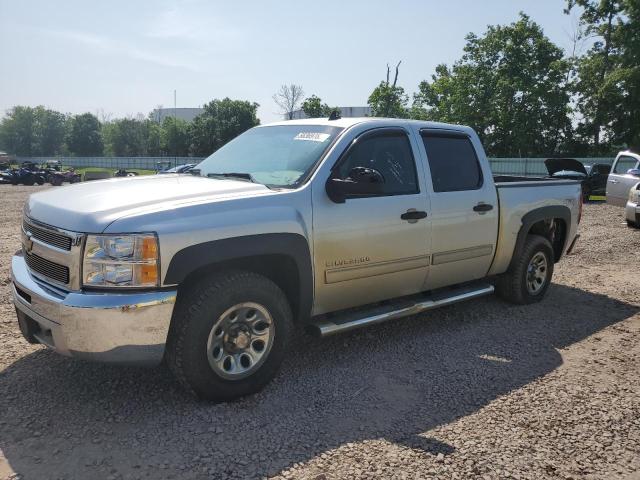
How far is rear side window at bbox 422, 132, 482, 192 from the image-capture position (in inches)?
184

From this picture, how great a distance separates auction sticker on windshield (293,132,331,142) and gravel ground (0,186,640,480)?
1780mm

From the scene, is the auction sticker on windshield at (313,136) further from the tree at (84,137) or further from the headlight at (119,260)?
the tree at (84,137)

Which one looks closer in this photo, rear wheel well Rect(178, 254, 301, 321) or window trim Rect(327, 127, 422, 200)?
rear wheel well Rect(178, 254, 301, 321)

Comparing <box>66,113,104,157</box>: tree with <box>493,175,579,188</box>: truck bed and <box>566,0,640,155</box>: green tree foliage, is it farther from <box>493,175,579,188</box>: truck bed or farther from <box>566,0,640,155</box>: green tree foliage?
<box>493,175,579,188</box>: truck bed

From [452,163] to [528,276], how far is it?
187 cm

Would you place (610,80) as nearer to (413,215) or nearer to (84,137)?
(413,215)

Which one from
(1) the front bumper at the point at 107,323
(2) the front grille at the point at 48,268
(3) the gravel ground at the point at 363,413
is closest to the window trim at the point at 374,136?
(3) the gravel ground at the point at 363,413

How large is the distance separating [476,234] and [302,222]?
2091 mm

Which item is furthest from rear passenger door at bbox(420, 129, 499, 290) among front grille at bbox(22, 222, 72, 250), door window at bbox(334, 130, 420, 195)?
front grille at bbox(22, 222, 72, 250)

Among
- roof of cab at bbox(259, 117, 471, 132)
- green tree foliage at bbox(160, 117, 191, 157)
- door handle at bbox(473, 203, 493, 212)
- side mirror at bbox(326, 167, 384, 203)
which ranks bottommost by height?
door handle at bbox(473, 203, 493, 212)

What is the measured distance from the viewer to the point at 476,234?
16.2ft

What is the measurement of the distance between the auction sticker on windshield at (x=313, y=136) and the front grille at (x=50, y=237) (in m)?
1.99

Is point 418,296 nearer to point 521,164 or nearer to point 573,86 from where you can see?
point 521,164

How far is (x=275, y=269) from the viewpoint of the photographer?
149 inches
